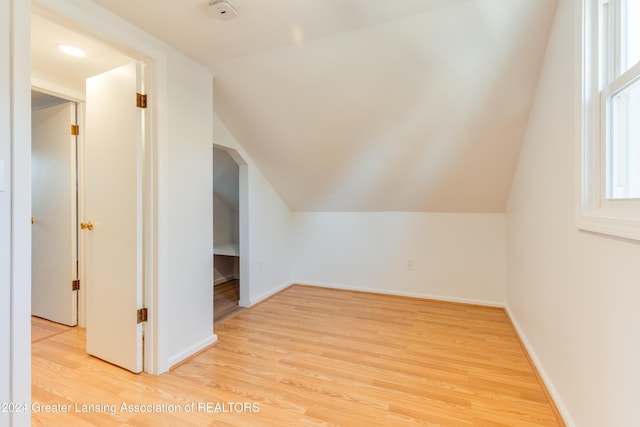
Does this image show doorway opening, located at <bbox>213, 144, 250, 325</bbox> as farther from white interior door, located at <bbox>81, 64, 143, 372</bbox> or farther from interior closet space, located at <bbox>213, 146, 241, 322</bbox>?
white interior door, located at <bbox>81, 64, 143, 372</bbox>

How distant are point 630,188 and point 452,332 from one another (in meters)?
1.73

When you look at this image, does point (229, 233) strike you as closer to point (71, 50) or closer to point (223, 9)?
point (71, 50)

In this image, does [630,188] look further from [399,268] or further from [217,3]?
[399,268]

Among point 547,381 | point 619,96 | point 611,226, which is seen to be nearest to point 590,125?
point 619,96

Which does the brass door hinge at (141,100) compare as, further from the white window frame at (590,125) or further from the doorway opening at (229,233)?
the white window frame at (590,125)

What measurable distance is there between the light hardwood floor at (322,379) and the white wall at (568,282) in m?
0.30

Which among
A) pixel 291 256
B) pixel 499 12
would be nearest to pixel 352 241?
pixel 291 256

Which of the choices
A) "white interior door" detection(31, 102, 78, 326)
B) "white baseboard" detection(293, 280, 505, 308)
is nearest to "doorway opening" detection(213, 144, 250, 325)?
"white baseboard" detection(293, 280, 505, 308)

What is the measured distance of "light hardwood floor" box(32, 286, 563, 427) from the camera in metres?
1.47

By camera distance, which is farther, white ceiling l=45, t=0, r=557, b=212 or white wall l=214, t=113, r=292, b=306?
white wall l=214, t=113, r=292, b=306

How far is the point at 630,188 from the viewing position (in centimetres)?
111

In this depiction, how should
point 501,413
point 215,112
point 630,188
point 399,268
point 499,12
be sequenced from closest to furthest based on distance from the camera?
point 630,188 → point 501,413 → point 499,12 → point 215,112 → point 399,268

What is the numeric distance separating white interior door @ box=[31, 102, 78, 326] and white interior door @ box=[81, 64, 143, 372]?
80 centimetres

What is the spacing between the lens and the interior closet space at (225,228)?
3.48m
